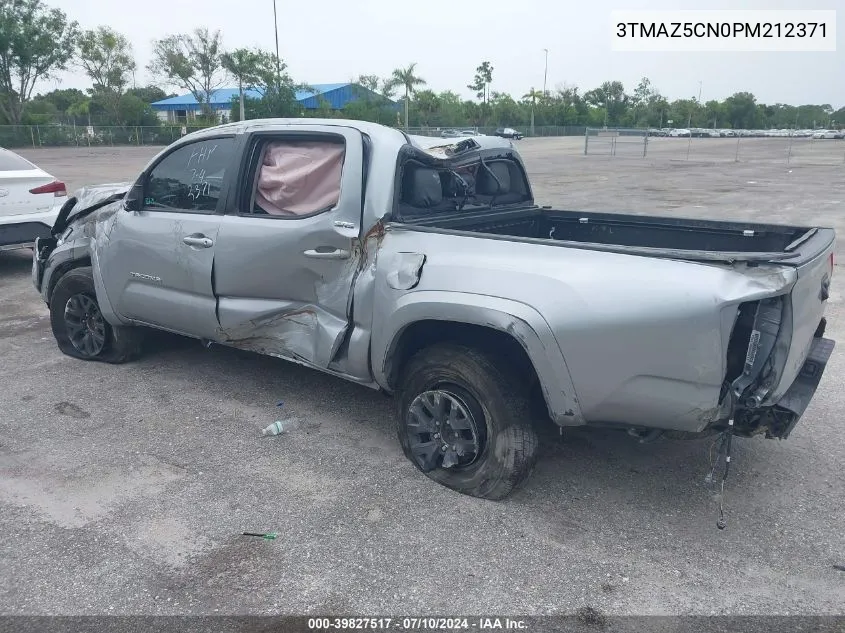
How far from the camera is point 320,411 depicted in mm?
4582

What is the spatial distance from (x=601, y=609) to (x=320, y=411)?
234 cm

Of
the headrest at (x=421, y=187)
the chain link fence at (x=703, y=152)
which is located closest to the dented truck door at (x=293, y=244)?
the headrest at (x=421, y=187)

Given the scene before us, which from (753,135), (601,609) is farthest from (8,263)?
(753,135)

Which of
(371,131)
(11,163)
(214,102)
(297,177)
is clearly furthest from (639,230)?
(214,102)

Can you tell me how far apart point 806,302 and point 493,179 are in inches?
88.5

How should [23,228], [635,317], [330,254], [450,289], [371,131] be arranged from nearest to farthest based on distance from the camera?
[635,317]
[450,289]
[330,254]
[371,131]
[23,228]

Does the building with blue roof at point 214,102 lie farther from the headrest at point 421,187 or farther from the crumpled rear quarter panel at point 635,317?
the crumpled rear quarter panel at point 635,317

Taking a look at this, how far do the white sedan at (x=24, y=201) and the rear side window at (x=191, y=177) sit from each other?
4.09m

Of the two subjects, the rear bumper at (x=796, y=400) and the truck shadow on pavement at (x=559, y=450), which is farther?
the truck shadow on pavement at (x=559, y=450)

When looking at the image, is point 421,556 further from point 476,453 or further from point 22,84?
point 22,84

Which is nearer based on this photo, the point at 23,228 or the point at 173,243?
the point at 173,243

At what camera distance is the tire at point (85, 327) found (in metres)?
5.27

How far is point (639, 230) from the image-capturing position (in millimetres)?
4609

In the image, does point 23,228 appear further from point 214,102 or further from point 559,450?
point 214,102
